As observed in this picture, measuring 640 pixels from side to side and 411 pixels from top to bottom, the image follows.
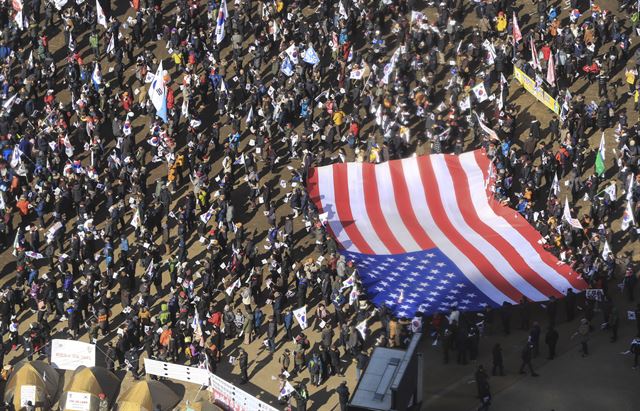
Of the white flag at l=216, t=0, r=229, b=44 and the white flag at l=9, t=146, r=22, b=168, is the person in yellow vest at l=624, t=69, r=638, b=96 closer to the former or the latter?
the white flag at l=216, t=0, r=229, b=44

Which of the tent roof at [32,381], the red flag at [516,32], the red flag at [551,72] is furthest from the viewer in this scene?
the red flag at [516,32]

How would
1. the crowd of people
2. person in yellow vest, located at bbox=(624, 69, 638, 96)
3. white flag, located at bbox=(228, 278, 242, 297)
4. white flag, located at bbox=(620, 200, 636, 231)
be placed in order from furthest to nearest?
1. person in yellow vest, located at bbox=(624, 69, 638, 96)
2. white flag, located at bbox=(620, 200, 636, 231)
3. white flag, located at bbox=(228, 278, 242, 297)
4. the crowd of people

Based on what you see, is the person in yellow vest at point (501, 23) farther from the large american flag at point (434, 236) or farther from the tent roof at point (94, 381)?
the tent roof at point (94, 381)

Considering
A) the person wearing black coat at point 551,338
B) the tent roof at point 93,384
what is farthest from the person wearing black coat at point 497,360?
the tent roof at point 93,384

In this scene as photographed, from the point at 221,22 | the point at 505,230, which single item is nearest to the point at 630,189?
the point at 505,230

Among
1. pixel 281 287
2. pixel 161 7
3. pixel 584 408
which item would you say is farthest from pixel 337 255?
pixel 161 7

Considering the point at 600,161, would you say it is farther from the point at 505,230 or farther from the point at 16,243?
the point at 16,243

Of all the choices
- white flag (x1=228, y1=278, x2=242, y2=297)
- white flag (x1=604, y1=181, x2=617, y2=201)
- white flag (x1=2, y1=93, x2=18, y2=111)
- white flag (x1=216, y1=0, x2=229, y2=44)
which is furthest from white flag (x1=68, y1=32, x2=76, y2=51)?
white flag (x1=604, y1=181, x2=617, y2=201)
